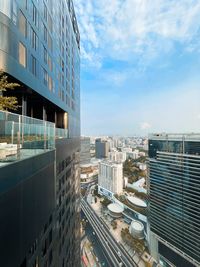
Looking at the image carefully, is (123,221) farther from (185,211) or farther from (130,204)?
(185,211)

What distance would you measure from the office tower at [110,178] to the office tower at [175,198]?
38021 mm

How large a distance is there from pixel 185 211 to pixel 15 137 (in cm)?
4226

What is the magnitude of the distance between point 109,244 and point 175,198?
82.8 ft

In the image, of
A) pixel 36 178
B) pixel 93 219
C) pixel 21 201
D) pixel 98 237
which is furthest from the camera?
pixel 93 219

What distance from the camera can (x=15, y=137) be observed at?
5395 millimetres

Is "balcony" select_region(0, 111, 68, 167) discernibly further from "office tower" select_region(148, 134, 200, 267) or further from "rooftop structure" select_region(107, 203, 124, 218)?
"rooftop structure" select_region(107, 203, 124, 218)

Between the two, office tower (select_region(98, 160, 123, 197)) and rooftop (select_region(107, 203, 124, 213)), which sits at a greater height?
office tower (select_region(98, 160, 123, 197))

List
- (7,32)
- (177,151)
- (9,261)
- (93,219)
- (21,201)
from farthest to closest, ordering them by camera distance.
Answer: (93,219), (177,151), (7,32), (21,201), (9,261)

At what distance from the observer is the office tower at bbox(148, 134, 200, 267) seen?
36.1 meters

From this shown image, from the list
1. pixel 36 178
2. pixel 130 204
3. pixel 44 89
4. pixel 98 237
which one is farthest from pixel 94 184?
pixel 36 178

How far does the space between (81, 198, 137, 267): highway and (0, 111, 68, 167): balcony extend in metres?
48.5

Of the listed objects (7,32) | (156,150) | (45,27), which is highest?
(45,27)

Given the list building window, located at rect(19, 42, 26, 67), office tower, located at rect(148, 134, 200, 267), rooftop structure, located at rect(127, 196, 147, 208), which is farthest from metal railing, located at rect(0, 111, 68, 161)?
rooftop structure, located at rect(127, 196, 147, 208)

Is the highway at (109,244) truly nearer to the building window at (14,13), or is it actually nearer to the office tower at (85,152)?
the building window at (14,13)
